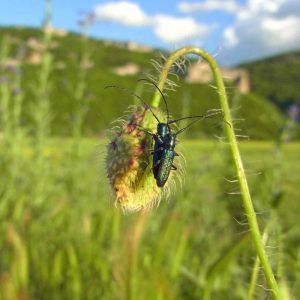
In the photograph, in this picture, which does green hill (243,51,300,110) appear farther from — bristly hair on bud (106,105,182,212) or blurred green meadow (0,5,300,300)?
bristly hair on bud (106,105,182,212)

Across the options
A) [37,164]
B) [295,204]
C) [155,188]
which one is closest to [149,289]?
[155,188]

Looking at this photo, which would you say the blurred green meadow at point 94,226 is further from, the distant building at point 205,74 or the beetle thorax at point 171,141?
the beetle thorax at point 171,141

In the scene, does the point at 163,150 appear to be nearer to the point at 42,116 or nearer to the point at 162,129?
the point at 162,129

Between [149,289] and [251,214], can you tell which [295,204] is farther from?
[251,214]

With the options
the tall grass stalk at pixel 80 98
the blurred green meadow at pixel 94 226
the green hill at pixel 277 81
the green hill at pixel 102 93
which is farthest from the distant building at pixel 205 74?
the green hill at pixel 277 81

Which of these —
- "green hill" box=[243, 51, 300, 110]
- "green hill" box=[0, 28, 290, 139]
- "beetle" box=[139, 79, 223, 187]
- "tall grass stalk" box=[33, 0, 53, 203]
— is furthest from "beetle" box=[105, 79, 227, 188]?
"green hill" box=[243, 51, 300, 110]

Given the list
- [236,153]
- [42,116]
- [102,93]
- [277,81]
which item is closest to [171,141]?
[236,153]
